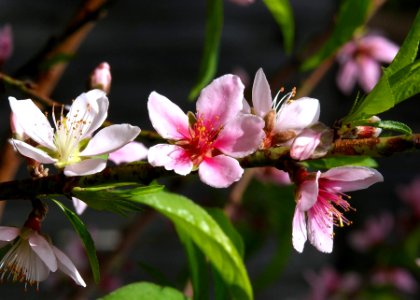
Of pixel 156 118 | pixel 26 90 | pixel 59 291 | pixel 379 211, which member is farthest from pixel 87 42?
pixel 156 118

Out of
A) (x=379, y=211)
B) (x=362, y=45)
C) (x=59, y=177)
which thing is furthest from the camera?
(x=379, y=211)

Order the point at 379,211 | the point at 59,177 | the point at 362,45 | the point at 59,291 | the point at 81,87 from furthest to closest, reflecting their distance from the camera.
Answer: the point at 379,211 → the point at 81,87 → the point at 59,291 → the point at 362,45 → the point at 59,177

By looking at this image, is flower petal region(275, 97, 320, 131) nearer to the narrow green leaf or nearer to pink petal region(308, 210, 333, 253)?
pink petal region(308, 210, 333, 253)

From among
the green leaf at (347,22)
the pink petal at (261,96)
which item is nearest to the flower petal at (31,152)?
the pink petal at (261,96)

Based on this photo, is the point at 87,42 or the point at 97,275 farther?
the point at 87,42

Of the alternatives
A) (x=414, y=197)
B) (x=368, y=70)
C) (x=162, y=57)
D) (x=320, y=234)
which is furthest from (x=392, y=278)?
(x=320, y=234)

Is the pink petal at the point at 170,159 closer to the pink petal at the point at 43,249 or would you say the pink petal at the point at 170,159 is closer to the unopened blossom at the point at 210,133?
the unopened blossom at the point at 210,133

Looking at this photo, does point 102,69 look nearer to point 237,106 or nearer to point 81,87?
point 237,106
